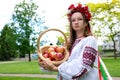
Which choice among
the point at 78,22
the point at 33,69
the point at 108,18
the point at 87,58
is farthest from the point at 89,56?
the point at 108,18

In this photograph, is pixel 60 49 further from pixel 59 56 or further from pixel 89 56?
pixel 89 56

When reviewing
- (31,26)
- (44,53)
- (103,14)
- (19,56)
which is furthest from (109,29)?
(44,53)

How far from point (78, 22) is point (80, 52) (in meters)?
0.30

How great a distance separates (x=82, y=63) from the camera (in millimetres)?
2893

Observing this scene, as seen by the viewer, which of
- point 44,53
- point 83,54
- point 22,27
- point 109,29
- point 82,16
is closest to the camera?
point 83,54

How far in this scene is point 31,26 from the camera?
5169cm

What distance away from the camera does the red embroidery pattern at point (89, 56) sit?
2893 millimetres

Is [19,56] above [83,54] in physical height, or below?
below

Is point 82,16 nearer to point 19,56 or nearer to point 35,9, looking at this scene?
point 35,9

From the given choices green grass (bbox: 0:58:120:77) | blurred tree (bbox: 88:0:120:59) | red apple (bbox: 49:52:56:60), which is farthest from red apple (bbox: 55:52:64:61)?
blurred tree (bbox: 88:0:120:59)

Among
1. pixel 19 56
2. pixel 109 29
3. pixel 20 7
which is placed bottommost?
pixel 19 56

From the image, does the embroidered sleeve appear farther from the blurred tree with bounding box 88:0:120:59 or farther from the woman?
the blurred tree with bounding box 88:0:120:59

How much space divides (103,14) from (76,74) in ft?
132

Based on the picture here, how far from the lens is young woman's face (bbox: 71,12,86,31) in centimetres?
309
